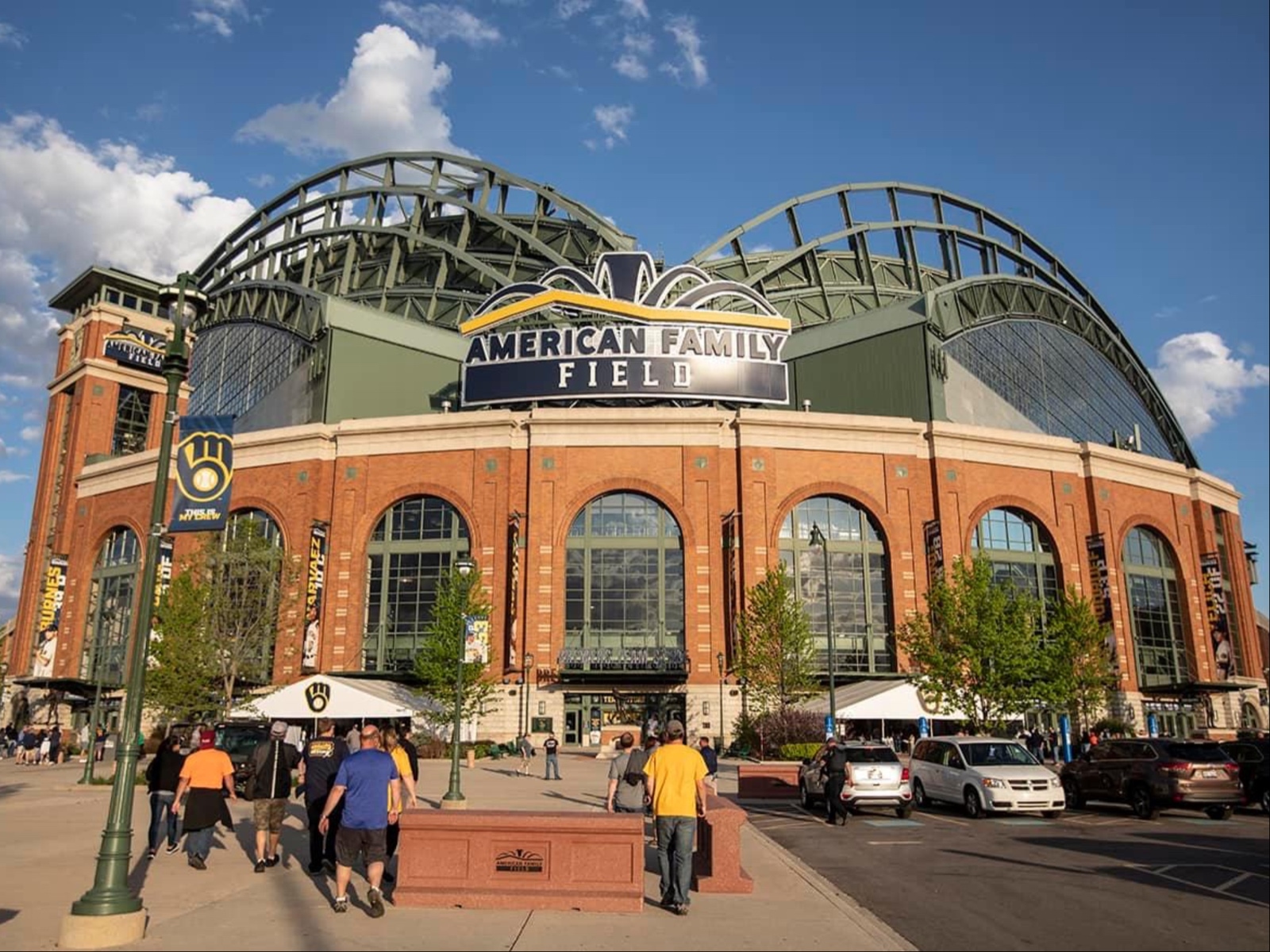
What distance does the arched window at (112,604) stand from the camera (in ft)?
186

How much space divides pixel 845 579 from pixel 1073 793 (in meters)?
25.4

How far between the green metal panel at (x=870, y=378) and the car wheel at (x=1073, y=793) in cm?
3248

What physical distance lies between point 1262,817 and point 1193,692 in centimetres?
3589

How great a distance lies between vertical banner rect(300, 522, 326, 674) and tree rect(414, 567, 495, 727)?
6.26m

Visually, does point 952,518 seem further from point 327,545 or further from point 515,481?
point 327,545

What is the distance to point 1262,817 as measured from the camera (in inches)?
845

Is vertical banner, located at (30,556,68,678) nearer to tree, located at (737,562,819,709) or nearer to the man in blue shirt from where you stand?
tree, located at (737,562,819,709)

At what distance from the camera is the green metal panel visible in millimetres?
56438

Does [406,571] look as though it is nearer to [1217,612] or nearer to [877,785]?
[877,785]

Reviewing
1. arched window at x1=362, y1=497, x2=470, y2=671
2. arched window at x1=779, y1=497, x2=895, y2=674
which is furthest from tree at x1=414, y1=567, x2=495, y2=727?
arched window at x1=779, y1=497, x2=895, y2=674

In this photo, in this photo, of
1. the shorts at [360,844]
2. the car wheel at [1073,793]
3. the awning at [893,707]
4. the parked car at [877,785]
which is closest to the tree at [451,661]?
the awning at [893,707]

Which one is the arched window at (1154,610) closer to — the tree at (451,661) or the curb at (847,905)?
the tree at (451,661)

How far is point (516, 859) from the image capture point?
11.2 meters

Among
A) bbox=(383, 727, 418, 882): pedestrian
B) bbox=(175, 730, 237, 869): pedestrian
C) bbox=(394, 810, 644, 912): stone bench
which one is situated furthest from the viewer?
bbox=(175, 730, 237, 869): pedestrian
